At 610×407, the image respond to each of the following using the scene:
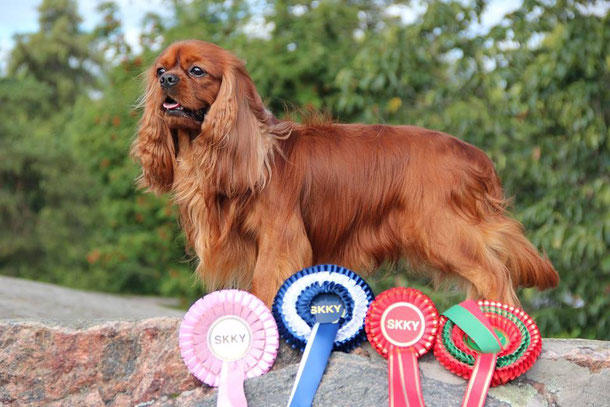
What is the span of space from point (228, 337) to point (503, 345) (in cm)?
120

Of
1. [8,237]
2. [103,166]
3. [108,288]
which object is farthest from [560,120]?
[8,237]

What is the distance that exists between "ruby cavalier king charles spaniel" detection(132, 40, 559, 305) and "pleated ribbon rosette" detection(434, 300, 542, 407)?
318 mm

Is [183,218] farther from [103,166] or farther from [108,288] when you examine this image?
[108,288]

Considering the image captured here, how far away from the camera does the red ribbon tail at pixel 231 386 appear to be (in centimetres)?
280

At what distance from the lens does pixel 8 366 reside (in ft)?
10.8

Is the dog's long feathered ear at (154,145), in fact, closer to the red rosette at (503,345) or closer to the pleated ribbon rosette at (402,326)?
the pleated ribbon rosette at (402,326)

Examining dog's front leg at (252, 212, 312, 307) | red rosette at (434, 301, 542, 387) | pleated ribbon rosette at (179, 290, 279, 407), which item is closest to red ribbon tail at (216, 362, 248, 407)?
pleated ribbon rosette at (179, 290, 279, 407)

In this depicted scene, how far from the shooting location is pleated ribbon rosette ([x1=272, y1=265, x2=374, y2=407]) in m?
3.07

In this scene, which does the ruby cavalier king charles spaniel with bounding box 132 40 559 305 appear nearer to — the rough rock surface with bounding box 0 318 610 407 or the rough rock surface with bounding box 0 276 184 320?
the rough rock surface with bounding box 0 318 610 407

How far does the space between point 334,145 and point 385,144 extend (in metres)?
0.27

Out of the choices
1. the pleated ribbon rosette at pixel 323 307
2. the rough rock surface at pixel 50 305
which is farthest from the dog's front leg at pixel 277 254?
the rough rock surface at pixel 50 305

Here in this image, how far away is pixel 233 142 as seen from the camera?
337 centimetres

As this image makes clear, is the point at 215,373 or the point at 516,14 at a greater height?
the point at 516,14

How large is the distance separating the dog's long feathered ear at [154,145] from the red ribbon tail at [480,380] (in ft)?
6.06
